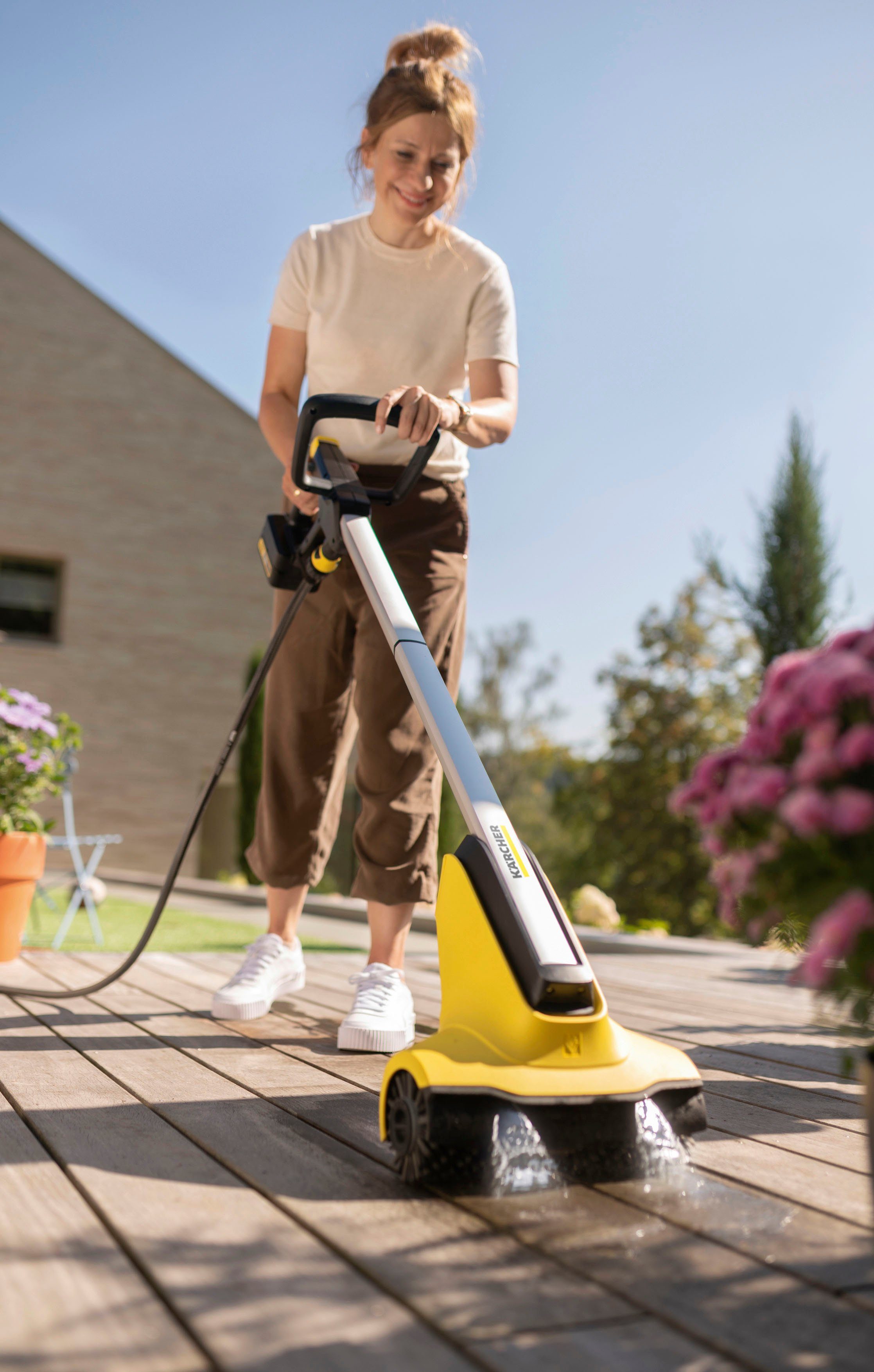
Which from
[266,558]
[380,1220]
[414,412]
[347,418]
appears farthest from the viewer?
[266,558]

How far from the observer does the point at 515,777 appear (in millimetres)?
22547

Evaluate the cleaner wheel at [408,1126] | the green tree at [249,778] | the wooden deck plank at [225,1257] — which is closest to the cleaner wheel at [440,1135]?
the cleaner wheel at [408,1126]

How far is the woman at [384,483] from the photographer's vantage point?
1919 mm

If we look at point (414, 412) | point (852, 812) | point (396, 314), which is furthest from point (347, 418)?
point (852, 812)

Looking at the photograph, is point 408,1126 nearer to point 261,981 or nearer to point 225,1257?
point 225,1257

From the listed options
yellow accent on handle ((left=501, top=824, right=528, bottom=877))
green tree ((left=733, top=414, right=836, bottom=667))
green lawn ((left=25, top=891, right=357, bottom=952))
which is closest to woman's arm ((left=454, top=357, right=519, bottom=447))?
yellow accent on handle ((left=501, top=824, right=528, bottom=877))

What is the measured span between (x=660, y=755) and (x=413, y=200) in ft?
45.6

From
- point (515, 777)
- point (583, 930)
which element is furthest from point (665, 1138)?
point (515, 777)

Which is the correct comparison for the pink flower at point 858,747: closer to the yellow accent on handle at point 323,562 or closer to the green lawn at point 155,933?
the yellow accent on handle at point 323,562

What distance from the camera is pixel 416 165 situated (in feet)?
6.28

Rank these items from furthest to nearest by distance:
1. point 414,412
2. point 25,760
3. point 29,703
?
point 29,703 < point 25,760 < point 414,412

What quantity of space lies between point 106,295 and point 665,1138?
13.1m

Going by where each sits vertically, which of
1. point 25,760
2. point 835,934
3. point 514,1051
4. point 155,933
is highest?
point 25,760

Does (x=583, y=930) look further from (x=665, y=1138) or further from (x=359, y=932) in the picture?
(x=665, y=1138)
